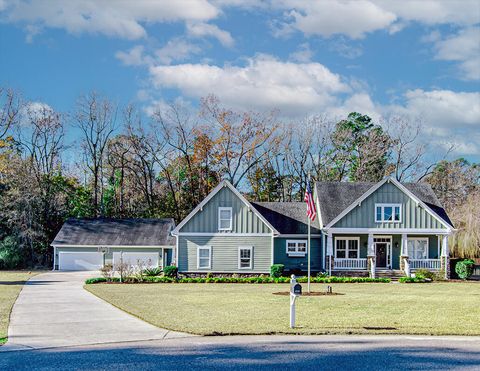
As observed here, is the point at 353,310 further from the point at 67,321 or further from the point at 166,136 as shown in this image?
the point at 166,136

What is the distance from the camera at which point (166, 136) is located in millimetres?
59469

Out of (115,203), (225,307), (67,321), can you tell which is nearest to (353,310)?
(225,307)

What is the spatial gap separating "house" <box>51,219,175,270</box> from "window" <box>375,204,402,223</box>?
16.4m

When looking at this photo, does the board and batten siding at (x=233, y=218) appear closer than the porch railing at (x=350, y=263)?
No

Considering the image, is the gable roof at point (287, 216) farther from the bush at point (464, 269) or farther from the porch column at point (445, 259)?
the bush at point (464, 269)

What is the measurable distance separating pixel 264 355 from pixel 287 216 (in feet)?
105

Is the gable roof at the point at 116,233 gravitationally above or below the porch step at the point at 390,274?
above

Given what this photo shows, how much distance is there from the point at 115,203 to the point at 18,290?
3391 cm

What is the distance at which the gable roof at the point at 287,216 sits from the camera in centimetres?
4194

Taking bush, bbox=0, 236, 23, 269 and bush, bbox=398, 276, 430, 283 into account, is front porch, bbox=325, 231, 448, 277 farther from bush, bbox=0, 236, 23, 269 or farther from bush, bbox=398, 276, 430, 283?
bush, bbox=0, 236, 23, 269

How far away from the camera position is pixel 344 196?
43.1m

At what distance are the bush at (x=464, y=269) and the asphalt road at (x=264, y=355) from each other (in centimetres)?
2644

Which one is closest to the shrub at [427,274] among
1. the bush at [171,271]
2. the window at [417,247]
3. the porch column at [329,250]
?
the window at [417,247]

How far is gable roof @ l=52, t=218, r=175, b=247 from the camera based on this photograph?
4947cm
